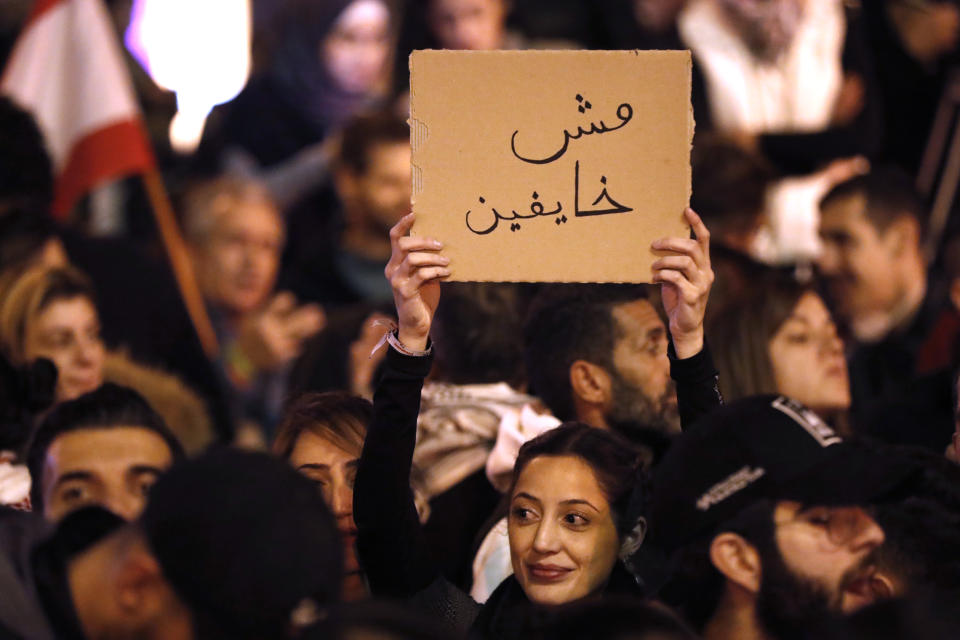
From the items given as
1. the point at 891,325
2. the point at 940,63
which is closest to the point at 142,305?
the point at 891,325

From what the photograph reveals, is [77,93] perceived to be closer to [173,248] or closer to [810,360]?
[173,248]

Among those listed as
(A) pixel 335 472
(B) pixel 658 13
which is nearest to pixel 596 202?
(A) pixel 335 472

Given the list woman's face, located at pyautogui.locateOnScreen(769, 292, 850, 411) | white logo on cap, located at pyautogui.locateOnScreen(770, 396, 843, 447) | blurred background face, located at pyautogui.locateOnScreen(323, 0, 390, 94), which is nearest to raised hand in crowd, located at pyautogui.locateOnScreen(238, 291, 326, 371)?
blurred background face, located at pyautogui.locateOnScreen(323, 0, 390, 94)

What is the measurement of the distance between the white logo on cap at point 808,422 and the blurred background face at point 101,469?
1474mm

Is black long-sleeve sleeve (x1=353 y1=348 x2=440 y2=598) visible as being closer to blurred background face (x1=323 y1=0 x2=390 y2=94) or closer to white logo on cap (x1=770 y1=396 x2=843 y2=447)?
white logo on cap (x1=770 y1=396 x2=843 y2=447)

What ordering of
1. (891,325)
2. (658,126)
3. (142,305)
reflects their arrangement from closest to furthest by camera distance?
(658,126) → (142,305) → (891,325)

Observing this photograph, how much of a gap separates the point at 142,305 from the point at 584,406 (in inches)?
79.9

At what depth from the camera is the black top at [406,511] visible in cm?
329

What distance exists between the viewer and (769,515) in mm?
2977

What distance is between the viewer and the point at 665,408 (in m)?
4.04

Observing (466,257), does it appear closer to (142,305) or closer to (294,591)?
(294,591)

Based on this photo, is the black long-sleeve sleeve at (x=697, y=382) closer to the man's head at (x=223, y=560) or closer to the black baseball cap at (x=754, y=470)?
the black baseball cap at (x=754, y=470)

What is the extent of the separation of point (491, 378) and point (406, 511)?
3.58 ft

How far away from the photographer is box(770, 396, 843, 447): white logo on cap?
124 inches
